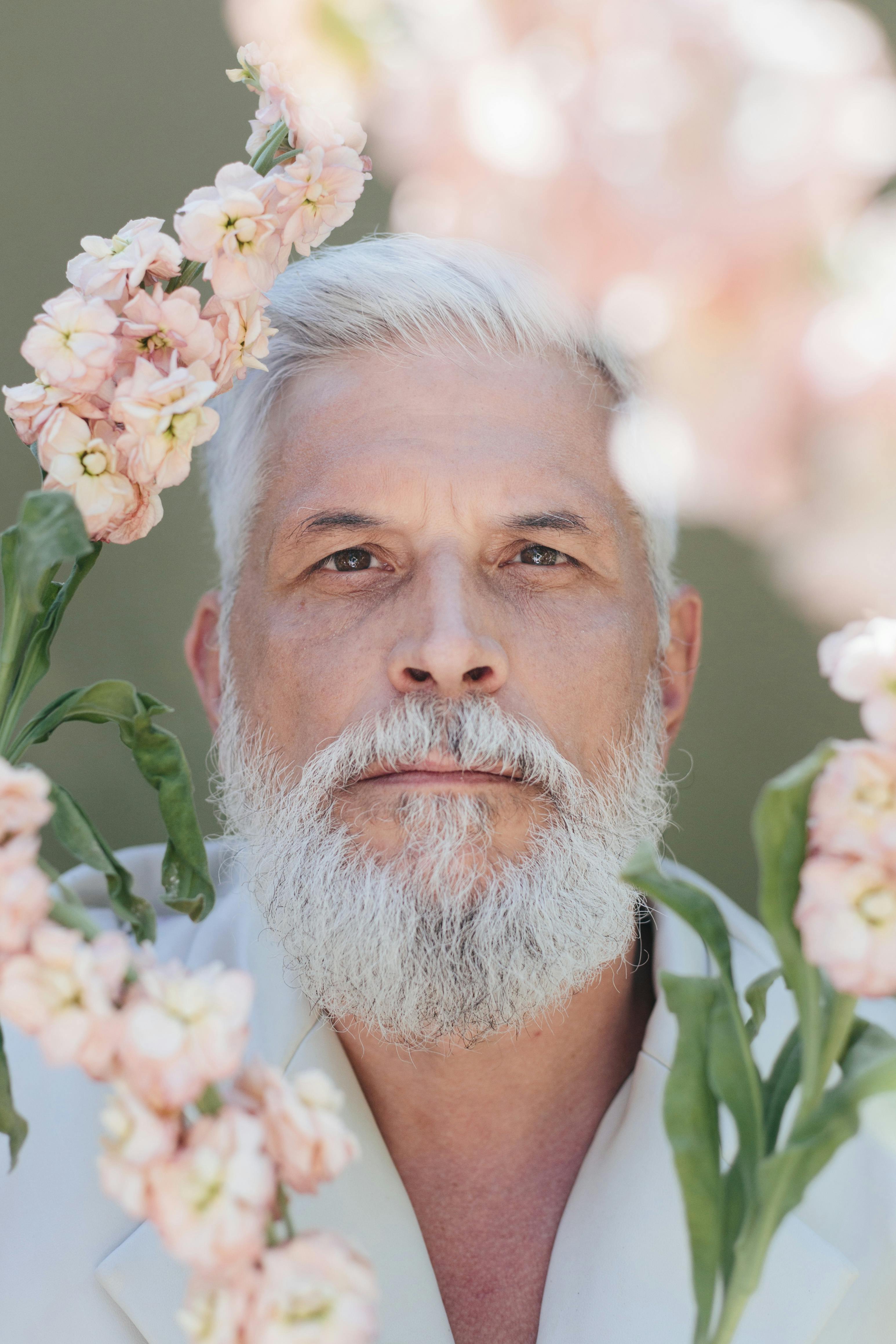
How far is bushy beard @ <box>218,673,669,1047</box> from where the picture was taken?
1.05 metres

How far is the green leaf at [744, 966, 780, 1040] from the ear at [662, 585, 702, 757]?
29.9 inches

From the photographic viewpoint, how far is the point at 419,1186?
4.07 ft

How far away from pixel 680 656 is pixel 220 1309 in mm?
1113

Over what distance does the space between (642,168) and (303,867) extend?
0.77 meters

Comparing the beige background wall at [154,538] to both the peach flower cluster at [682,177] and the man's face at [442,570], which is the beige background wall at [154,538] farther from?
the man's face at [442,570]

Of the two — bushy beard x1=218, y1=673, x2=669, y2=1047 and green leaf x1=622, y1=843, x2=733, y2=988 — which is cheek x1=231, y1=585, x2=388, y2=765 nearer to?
bushy beard x1=218, y1=673, x2=669, y2=1047

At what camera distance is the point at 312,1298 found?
1.54 feet

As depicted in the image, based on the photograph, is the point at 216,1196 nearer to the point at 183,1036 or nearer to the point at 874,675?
the point at 183,1036

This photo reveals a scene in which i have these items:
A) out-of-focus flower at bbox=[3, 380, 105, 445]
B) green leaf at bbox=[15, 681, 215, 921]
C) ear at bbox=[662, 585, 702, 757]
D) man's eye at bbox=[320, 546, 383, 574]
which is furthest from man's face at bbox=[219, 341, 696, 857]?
out-of-focus flower at bbox=[3, 380, 105, 445]

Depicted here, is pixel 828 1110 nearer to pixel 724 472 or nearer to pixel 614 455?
pixel 614 455

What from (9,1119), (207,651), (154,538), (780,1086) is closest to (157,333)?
(9,1119)

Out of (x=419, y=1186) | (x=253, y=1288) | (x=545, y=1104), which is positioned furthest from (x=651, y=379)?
(x=253, y=1288)

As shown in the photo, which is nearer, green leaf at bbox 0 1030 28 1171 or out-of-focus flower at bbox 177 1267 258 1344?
out-of-focus flower at bbox 177 1267 258 1344

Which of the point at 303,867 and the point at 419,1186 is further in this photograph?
the point at 419,1186
